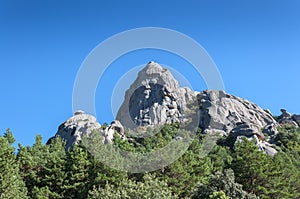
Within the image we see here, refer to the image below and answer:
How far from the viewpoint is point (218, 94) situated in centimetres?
9156

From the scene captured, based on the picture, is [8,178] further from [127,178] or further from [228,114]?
[228,114]

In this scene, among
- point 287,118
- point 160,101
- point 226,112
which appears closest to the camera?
point 226,112

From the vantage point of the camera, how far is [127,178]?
24438 mm

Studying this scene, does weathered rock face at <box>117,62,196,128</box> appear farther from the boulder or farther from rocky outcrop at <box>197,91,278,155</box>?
the boulder

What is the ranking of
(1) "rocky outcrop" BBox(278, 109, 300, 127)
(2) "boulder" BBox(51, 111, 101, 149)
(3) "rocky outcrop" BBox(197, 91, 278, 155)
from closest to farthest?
(2) "boulder" BBox(51, 111, 101, 149), (3) "rocky outcrop" BBox(197, 91, 278, 155), (1) "rocky outcrop" BBox(278, 109, 300, 127)

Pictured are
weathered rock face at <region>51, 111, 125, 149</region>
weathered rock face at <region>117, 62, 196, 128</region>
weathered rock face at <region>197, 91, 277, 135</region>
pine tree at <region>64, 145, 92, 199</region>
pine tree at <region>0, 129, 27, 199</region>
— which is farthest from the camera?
weathered rock face at <region>117, 62, 196, 128</region>

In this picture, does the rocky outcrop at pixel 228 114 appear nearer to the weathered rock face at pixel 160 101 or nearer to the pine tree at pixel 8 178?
the weathered rock face at pixel 160 101

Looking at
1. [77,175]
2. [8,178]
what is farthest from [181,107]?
Answer: [8,178]

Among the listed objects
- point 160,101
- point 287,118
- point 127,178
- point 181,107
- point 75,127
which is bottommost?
point 127,178

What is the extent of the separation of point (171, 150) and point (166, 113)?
55397 mm

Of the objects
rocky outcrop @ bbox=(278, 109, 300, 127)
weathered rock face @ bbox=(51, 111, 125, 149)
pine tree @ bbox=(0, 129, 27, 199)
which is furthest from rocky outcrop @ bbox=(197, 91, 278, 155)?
pine tree @ bbox=(0, 129, 27, 199)

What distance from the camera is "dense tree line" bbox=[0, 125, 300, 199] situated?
21.2m

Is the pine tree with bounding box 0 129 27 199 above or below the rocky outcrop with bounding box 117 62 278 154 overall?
below

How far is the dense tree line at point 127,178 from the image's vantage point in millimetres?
21188
